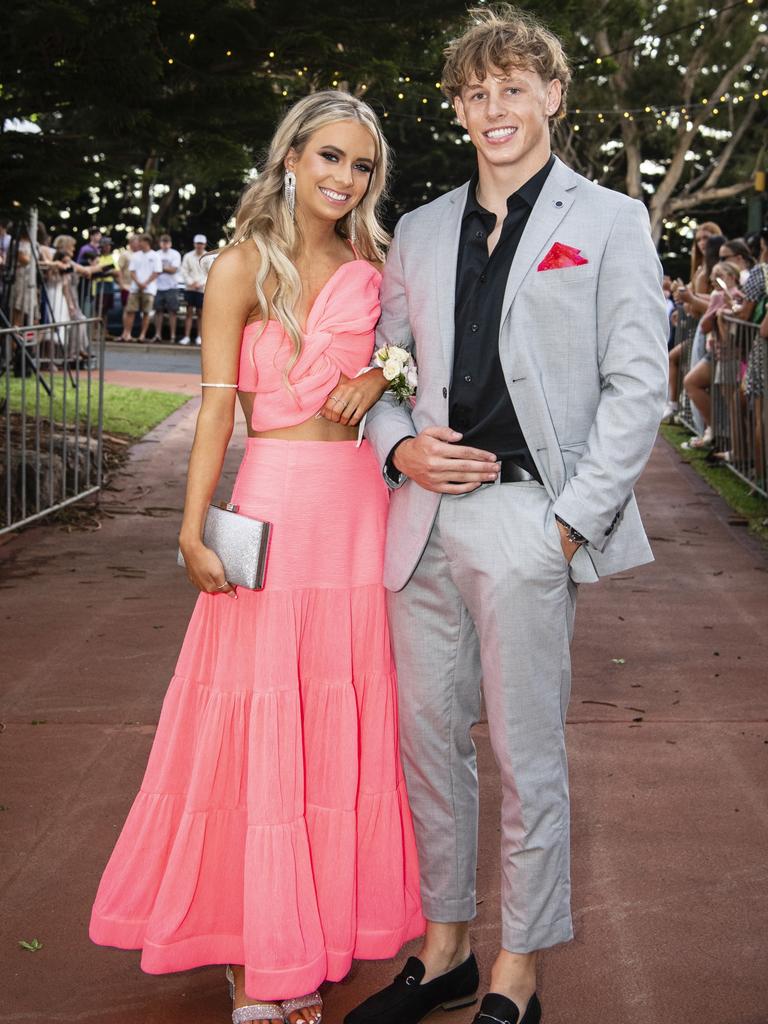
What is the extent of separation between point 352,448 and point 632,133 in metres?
33.2

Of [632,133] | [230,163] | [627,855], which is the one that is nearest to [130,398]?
[230,163]

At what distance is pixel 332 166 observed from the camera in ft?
10.7

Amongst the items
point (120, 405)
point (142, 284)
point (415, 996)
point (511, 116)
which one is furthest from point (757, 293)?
point (142, 284)

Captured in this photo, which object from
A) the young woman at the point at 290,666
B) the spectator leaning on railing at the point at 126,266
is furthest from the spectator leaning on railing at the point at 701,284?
the spectator leaning on railing at the point at 126,266

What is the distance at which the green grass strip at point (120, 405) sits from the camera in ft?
43.7

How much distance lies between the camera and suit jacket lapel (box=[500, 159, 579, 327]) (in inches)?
115

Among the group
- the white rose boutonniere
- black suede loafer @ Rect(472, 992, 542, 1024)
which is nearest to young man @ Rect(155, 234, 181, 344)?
the white rose boutonniere

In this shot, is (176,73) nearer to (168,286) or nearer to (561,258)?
(561,258)

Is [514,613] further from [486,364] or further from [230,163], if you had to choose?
[230,163]

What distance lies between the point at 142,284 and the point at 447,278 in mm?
20809

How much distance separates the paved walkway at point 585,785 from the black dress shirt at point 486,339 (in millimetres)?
1251

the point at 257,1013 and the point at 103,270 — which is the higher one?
the point at 103,270

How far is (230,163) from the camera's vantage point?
919 centimetres

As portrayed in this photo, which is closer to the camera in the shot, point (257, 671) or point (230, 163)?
point (257, 671)
